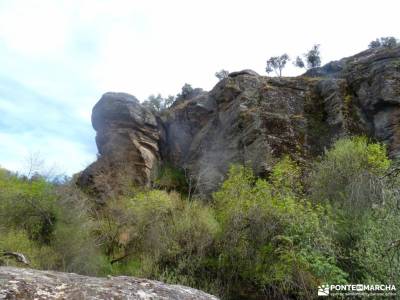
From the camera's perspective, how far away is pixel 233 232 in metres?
19.3

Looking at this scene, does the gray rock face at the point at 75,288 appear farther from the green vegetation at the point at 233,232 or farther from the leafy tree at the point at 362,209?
the green vegetation at the point at 233,232

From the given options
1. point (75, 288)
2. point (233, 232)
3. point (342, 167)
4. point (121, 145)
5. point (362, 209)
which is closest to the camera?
point (75, 288)

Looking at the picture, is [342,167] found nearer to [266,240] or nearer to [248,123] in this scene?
[266,240]

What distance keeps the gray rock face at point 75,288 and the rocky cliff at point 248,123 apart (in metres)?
22.0

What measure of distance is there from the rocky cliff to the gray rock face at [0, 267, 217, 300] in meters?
22.0

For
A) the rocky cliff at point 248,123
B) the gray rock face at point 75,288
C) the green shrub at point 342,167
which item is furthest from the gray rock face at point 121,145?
the gray rock face at point 75,288

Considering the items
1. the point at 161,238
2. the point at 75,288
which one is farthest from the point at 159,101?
the point at 75,288

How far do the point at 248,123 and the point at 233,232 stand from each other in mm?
14722

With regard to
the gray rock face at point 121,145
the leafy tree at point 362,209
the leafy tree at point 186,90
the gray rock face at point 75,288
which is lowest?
the gray rock face at point 75,288

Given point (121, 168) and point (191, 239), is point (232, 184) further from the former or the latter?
point (121, 168)

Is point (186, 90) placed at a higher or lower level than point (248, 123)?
higher

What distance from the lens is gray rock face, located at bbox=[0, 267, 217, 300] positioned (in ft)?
18.3

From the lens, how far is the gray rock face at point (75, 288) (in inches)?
220

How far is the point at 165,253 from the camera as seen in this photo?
19969 mm
